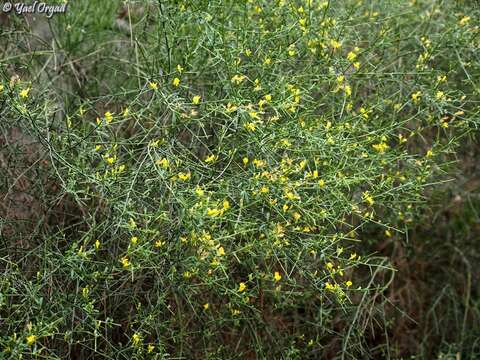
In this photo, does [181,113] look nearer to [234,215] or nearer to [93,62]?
[234,215]

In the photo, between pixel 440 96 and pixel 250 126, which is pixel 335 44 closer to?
pixel 440 96

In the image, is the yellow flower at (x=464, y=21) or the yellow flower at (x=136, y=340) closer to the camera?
the yellow flower at (x=136, y=340)

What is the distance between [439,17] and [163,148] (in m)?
1.87

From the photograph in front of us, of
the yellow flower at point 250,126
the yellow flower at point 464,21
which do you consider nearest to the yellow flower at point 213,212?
the yellow flower at point 250,126

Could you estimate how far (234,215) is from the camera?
9.52ft

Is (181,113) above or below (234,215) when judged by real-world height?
above

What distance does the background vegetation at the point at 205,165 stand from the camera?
287 centimetres

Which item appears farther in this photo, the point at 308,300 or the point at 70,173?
the point at 308,300

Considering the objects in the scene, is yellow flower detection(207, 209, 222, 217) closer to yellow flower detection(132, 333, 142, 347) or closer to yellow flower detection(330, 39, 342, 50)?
yellow flower detection(132, 333, 142, 347)

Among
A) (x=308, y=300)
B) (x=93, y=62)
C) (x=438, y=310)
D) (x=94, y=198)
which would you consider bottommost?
(x=438, y=310)

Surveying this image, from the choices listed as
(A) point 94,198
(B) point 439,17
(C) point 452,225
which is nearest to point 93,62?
(A) point 94,198

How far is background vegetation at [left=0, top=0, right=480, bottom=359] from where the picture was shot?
287 centimetres

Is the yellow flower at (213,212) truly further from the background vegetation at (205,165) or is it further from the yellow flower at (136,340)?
the yellow flower at (136,340)

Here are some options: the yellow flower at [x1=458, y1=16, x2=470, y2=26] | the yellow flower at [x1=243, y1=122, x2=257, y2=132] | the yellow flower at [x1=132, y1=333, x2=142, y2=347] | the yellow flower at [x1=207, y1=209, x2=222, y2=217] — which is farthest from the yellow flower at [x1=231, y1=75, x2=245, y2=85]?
the yellow flower at [x1=458, y1=16, x2=470, y2=26]
